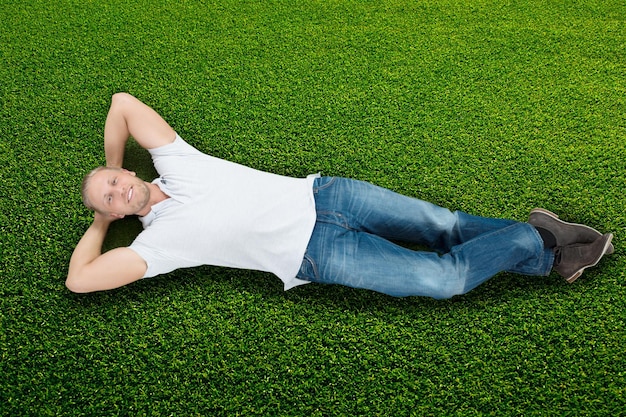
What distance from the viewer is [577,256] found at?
6.71 feet

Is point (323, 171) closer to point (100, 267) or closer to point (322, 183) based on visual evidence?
point (322, 183)

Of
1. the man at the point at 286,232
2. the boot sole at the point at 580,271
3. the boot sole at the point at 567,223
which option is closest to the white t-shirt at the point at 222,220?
the man at the point at 286,232

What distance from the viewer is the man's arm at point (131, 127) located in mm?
2021

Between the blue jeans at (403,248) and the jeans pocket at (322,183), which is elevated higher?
the jeans pocket at (322,183)

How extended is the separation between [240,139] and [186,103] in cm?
41

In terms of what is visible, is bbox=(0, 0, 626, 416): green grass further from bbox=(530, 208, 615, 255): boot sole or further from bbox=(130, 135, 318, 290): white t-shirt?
bbox=(130, 135, 318, 290): white t-shirt

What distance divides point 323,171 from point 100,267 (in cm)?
118

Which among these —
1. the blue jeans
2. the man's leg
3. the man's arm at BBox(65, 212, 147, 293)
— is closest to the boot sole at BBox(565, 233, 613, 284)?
the blue jeans

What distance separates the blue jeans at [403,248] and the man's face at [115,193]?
75 centimetres

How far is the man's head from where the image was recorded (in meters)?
1.83

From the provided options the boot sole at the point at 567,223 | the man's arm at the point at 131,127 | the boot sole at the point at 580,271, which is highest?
the man's arm at the point at 131,127

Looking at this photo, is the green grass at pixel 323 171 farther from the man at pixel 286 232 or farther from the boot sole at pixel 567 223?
the man at pixel 286 232

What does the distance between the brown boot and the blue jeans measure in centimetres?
6

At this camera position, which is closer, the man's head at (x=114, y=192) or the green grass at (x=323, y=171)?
the man's head at (x=114, y=192)
